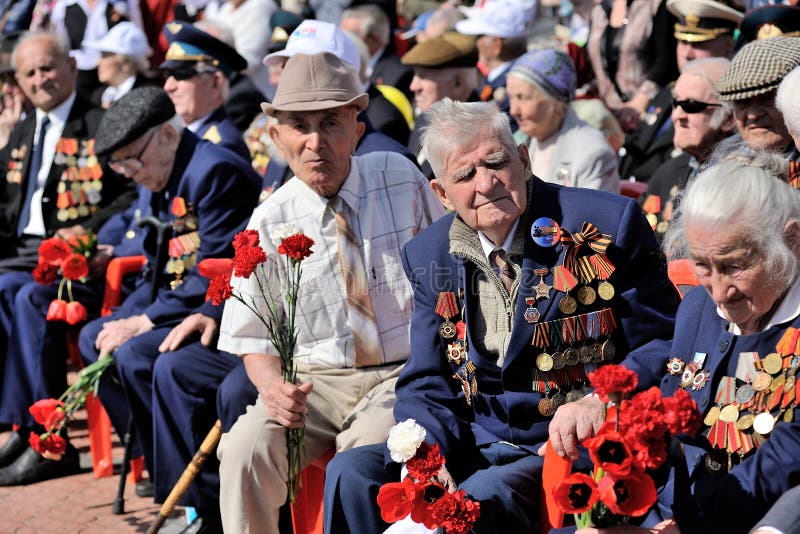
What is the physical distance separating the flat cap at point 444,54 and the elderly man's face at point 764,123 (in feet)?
9.69

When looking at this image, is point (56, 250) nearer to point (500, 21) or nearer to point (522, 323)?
point (500, 21)

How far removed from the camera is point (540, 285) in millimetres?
3785

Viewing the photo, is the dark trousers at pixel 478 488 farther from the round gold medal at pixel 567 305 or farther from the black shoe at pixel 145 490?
the black shoe at pixel 145 490

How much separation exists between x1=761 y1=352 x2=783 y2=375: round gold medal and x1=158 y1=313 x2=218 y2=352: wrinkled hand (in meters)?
3.07

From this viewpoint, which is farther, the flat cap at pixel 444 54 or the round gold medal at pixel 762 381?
the flat cap at pixel 444 54

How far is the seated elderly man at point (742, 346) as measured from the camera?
3.03 meters

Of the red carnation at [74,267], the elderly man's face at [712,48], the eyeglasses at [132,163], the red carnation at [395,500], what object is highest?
the elderly man's face at [712,48]

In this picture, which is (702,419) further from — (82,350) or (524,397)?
(82,350)

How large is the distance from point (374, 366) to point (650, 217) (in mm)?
1575

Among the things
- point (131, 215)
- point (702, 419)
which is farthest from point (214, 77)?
point (702, 419)

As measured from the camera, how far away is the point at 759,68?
430 cm

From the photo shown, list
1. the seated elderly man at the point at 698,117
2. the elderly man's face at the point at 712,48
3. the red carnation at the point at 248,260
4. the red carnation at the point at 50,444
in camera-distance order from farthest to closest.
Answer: the elderly man's face at the point at 712,48
the red carnation at the point at 50,444
the seated elderly man at the point at 698,117
the red carnation at the point at 248,260

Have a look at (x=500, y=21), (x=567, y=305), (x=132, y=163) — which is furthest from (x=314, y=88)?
(x=500, y=21)

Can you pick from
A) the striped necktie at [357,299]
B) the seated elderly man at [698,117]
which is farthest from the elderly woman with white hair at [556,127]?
A: the striped necktie at [357,299]
